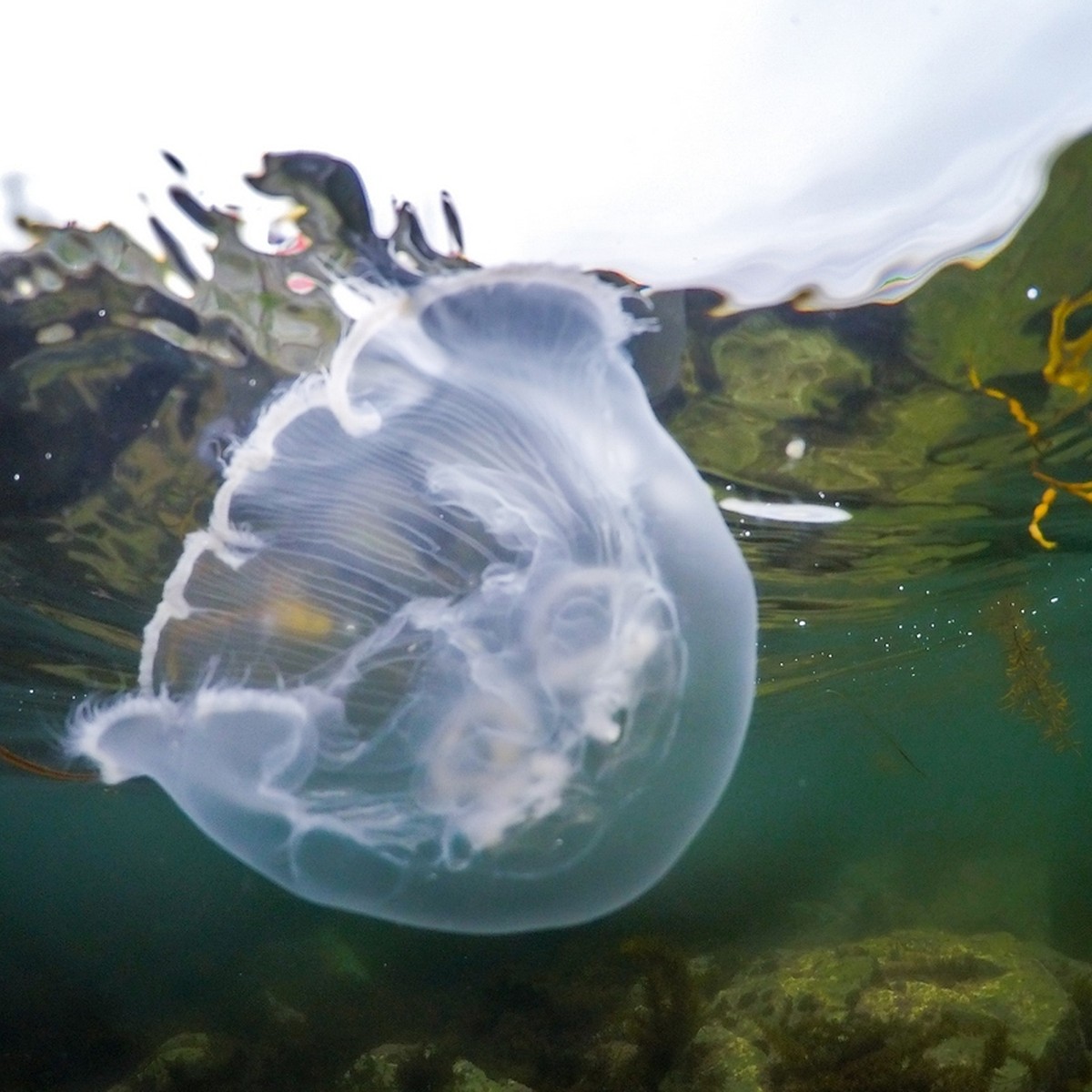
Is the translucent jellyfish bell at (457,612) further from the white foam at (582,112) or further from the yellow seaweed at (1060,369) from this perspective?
the yellow seaweed at (1060,369)

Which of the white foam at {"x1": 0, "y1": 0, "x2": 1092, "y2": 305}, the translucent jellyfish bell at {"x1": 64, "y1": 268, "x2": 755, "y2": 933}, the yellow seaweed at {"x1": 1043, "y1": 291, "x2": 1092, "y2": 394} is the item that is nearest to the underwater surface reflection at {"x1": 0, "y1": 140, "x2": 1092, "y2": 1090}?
the yellow seaweed at {"x1": 1043, "y1": 291, "x2": 1092, "y2": 394}

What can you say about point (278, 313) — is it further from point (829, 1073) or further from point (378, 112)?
point (829, 1073)

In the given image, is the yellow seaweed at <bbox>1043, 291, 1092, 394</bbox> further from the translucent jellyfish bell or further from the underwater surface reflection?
the translucent jellyfish bell

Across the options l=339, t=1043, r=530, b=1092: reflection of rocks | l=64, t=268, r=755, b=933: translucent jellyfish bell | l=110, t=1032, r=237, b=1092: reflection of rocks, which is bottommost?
l=110, t=1032, r=237, b=1092: reflection of rocks

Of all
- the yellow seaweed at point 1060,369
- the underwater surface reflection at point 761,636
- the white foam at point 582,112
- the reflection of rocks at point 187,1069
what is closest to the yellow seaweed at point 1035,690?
the underwater surface reflection at point 761,636

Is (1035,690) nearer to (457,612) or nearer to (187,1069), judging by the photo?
(457,612)

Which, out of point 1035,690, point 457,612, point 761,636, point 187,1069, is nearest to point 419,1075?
point 187,1069

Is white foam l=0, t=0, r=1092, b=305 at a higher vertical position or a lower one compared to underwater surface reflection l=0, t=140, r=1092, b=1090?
higher
